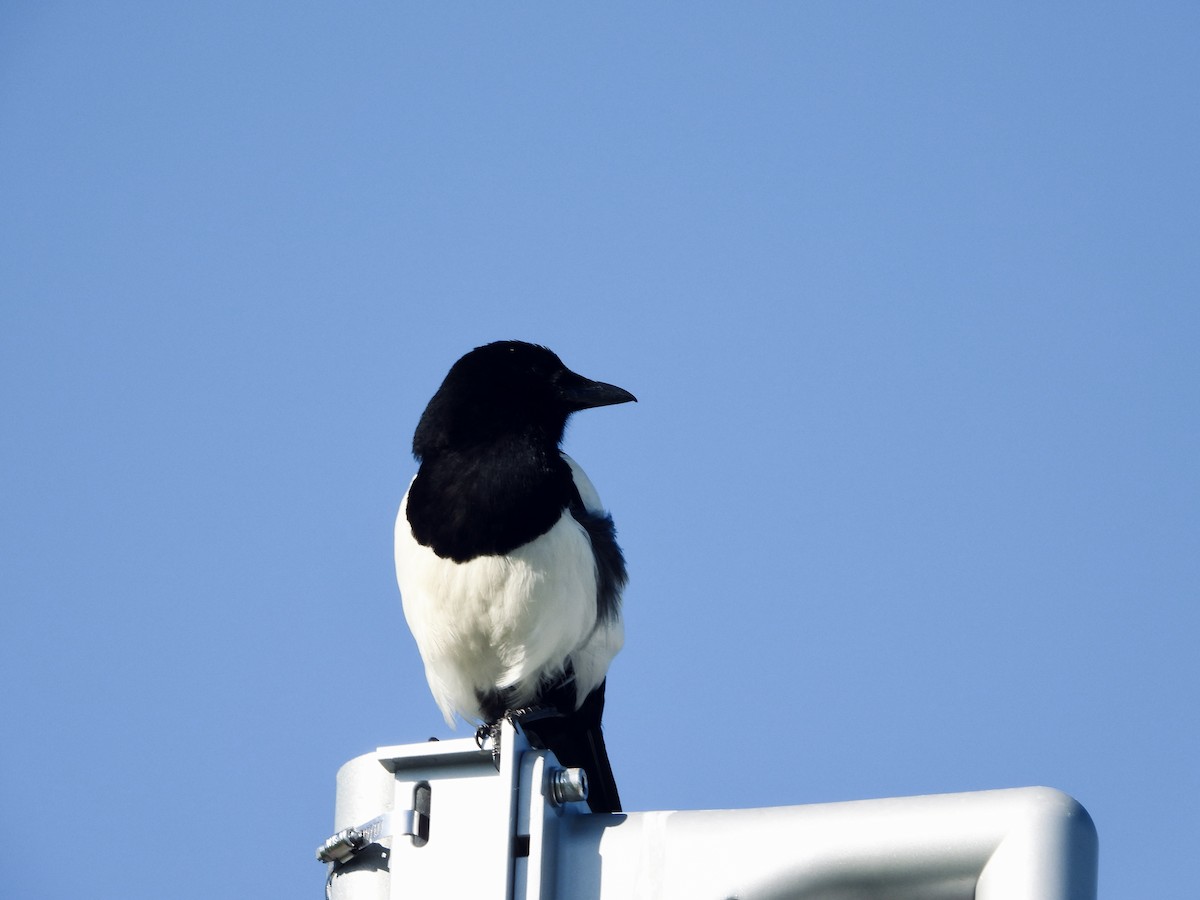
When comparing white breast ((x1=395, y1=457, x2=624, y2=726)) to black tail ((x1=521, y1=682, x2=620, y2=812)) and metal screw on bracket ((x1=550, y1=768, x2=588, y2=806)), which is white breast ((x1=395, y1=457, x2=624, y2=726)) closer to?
black tail ((x1=521, y1=682, x2=620, y2=812))

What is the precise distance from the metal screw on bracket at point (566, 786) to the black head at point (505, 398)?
2483 mm

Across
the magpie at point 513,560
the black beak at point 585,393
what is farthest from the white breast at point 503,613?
the black beak at point 585,393

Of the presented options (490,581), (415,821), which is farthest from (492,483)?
(415,821)

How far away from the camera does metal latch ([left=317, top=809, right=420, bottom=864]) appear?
6.72 ft

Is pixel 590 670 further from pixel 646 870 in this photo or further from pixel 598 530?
pixel 646 870

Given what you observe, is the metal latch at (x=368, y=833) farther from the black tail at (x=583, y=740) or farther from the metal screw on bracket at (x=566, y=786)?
the black tail at (x=583, y=740)

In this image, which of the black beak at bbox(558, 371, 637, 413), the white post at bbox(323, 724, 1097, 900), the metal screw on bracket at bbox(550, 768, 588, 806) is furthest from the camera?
the black beak at bbox(558, 371, 637, 413)

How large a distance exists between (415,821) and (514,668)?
2231 millimetres

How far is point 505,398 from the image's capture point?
4605 mm

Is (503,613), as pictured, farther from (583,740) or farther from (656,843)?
(656,843)

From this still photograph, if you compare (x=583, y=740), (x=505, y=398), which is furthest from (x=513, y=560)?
(x=583, y=740)

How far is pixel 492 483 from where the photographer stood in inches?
169

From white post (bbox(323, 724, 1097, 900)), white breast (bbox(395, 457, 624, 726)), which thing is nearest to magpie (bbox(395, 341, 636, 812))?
white breast (bbox(395, 457, 624, 726))

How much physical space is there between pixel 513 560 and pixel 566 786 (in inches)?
85.1
